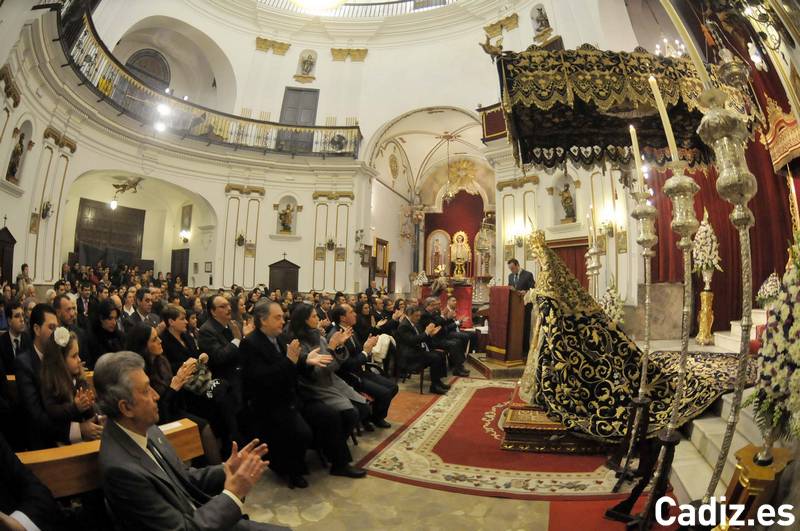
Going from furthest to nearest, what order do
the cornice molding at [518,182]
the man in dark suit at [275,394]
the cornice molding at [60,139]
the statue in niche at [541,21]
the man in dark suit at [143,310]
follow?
the cornice molding at [518,182]
the statue in niche at [541,21]
the cornice molding at [60,139]
the man in dark suit at [143,310]
the man in dark suit at [275,394]

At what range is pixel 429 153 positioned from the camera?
1986 centimetres

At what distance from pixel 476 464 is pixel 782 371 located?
7.52ft

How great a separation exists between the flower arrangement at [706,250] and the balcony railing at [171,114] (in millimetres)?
10721

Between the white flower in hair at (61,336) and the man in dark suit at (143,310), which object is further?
the man in dark suit at (143,310)

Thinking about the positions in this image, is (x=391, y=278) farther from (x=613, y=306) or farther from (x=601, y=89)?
(x=601, y=89)

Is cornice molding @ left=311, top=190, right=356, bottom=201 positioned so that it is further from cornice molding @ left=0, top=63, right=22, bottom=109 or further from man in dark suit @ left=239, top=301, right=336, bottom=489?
man in dark suit @ left=239, top=301, right=336, bottom=489

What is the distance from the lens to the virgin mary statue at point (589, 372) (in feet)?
11.1

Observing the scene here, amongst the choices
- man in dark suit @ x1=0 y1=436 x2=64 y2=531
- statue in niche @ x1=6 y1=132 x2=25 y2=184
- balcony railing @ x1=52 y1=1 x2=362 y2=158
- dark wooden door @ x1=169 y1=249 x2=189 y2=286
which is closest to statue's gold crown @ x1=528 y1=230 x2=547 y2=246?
man in dark suit @ x1=0 y1=436 x2=64 y2=531

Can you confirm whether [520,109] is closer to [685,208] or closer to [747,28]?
[747,28]

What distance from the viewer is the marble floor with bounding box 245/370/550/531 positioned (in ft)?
8.16

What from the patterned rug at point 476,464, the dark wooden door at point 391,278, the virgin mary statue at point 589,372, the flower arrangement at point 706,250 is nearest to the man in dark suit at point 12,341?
the patterned rug at point 476,464

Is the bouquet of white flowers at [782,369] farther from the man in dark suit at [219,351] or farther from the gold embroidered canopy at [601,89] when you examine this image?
the man in dark suit at [219,351]

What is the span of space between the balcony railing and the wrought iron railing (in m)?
4.59

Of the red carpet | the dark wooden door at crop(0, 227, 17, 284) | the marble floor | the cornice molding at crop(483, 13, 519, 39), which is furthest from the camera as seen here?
the cornice molding at crop(483, 13, 519, 39)
